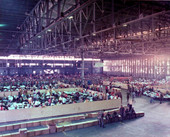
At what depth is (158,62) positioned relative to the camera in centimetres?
3919

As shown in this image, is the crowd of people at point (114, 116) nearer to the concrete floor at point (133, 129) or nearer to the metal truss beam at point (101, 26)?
the concrete floor at point (133, 129)

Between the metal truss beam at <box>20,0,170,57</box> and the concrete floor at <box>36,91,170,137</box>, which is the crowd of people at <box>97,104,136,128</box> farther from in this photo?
the metal truss beam at <box>20,0,170,57</box>

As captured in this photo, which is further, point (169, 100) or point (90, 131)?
point (169, 100)

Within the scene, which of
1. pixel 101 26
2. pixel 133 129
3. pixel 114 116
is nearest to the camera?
pixel 133 129

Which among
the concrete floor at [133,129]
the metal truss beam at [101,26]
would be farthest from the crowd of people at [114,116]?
the metal truss beam at [101,26]

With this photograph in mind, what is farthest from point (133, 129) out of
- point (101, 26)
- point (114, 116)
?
point (101, 26)

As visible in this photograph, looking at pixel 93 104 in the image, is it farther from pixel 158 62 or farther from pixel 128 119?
pixel 158 62

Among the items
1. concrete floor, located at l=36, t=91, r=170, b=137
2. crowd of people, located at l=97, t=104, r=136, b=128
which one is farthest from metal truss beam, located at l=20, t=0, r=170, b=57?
concrete floor, located at l=36, t=91, r=170, b=137

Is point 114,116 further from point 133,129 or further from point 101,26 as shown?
point 101,26

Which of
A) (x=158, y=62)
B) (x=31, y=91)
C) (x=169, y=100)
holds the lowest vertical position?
(x=169, y=100)

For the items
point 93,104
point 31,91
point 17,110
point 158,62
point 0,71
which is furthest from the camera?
point 0,71

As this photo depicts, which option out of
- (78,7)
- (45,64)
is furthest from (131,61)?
(78,7)

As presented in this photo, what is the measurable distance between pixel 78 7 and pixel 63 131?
713cm

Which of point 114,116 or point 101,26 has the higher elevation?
point 101,26
